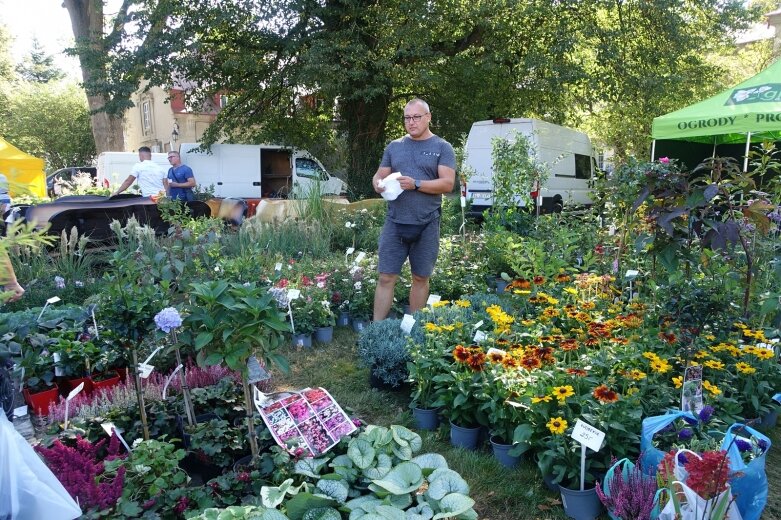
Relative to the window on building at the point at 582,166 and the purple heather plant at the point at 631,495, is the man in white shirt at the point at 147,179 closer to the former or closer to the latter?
the purple heather plant at the point at 631,495

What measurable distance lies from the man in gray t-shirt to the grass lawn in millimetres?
546

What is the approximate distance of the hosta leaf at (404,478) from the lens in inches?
72.8

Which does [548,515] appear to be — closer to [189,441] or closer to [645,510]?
[645,510]

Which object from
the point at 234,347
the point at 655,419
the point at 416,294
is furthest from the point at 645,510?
the point at 416,294

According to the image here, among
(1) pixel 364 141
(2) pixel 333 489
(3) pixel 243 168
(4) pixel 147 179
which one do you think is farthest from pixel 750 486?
(3) pixel 243 168

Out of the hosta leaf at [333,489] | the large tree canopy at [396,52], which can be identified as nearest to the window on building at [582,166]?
the large tree canopy at [396,52]

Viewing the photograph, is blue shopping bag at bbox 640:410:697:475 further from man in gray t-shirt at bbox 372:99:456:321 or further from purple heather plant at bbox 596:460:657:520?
man in gray t-shirt at bbox 372:99:456:321

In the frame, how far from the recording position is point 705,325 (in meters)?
3.03

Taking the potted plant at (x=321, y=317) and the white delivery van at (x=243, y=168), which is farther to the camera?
the white delivery van at (x=243, y=168)

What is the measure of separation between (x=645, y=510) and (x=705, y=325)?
1603 millimetres

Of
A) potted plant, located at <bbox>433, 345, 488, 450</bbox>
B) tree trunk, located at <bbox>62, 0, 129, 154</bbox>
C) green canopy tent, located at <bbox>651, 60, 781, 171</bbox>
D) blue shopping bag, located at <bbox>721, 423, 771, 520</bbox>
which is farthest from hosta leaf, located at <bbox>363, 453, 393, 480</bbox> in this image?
tree trunk, located at <bbox>62, 0, 129, 154</bbox>

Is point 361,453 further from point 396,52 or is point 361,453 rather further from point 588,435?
point 396,52

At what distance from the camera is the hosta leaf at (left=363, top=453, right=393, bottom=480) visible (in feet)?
6.42

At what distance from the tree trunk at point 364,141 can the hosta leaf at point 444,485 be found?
1107 cm
